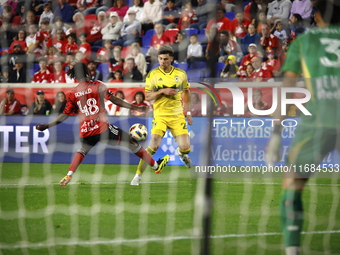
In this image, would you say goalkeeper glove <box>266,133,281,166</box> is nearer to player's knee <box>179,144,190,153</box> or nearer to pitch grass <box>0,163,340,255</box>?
pitch grass <box>0,163,340,255</box>

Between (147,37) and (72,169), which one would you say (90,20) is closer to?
(147,37)

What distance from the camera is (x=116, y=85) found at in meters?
11.4

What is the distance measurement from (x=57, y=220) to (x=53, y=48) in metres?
6.66

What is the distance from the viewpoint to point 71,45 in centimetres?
1191

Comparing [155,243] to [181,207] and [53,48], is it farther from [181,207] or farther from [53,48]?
[53,48]

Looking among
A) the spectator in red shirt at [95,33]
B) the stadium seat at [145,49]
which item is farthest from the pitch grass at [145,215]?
the spectator in red shirt at [95,33]

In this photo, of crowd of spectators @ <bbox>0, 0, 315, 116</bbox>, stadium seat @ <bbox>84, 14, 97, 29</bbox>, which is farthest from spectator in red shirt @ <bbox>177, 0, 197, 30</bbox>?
stadium seat @ <bbox>84, 14, 97, 29</bbox>

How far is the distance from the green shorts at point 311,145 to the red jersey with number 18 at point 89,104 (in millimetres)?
4687

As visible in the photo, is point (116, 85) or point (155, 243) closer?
point (155, 243)

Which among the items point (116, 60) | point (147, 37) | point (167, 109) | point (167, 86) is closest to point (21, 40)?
point (116, 60)

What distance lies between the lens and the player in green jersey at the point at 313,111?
361cm

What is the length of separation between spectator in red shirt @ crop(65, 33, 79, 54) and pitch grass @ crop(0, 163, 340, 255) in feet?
11.4

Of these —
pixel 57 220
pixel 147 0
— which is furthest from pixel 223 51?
pixel 57 220

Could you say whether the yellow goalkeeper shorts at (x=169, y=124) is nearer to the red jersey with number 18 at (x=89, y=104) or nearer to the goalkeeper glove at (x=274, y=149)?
the red jersey with number 18 at (x=89, y=104)
